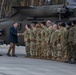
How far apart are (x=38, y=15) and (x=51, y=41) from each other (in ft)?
8.73

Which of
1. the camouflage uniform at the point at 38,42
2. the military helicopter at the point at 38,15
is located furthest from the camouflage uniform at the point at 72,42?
the military helicopter at the point at 38,15

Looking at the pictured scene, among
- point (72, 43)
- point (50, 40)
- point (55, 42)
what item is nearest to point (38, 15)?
Answer: point (50, 40)

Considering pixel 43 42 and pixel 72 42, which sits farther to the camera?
pixel 43 42

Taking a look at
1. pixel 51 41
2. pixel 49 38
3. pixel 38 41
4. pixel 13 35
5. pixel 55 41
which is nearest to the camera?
pixel 55 41

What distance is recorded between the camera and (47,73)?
13.7 metres

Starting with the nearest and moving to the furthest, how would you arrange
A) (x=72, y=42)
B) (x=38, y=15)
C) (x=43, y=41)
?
(x=72, y=42) < (x=43, y=41) < (x=38, y=15)

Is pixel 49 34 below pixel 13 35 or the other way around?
the other way around

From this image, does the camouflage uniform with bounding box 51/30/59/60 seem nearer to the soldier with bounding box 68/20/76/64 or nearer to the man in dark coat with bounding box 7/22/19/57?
the soldier with bounding box 68/20/76/64

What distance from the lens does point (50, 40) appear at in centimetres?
1853

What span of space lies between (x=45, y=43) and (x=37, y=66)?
340cm

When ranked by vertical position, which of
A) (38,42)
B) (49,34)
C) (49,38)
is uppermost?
(49,34)

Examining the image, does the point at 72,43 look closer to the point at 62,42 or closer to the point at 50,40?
the point at 62,42

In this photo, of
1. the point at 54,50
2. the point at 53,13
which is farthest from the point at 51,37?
the point at 53,13

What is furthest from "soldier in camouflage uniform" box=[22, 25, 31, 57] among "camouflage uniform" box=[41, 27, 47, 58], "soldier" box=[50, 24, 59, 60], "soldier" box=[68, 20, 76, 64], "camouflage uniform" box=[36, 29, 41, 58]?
"soldier" box=[68, 20, 76, 64]
